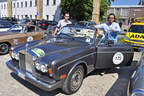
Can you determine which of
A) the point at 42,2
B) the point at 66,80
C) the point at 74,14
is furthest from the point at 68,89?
the point at 42,2

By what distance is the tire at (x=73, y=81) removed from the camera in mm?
2979

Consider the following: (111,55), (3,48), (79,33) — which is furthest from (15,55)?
(3,48)

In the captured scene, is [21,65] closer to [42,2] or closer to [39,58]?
[39,58]

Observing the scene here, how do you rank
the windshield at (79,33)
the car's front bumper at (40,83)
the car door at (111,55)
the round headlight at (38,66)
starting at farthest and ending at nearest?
1. the windshield at (79,33)
2. the car door at (111,55)
3. the round headlight at (38,66)
4. the car's front bumper at (40,83)

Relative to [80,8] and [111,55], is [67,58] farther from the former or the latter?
A: [80,8]

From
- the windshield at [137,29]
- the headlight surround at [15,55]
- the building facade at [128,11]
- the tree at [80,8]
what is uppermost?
the building facade at [128,11]

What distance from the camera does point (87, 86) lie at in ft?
12.3

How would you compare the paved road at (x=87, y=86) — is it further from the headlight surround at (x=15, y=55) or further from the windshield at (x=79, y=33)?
the windshield at (x=79, y=33)

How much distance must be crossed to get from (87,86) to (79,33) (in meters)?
1.63

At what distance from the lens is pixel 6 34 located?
623cm

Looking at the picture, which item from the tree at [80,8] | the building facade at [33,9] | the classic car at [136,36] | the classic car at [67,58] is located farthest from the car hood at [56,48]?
the building facade at [33,9]

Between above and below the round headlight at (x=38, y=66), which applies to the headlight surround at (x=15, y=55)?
above

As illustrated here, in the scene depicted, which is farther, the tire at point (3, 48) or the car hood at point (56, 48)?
the tire at point (3, 48)

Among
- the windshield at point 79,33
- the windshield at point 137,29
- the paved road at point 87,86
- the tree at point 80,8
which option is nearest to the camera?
the paved road at point 87,86
